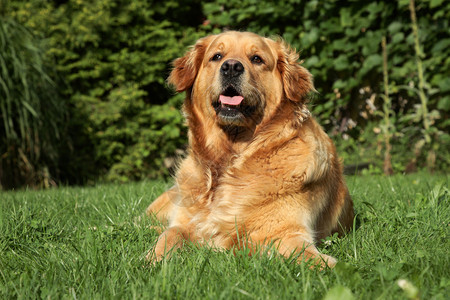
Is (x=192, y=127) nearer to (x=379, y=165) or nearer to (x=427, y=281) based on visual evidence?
(x=427, y=281)

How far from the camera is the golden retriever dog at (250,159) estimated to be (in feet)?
7.89

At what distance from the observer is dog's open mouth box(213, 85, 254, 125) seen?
2.75 m

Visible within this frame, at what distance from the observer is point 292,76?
2.90 metres

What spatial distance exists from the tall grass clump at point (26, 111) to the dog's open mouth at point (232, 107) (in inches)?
136

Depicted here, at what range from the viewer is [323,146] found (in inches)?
105

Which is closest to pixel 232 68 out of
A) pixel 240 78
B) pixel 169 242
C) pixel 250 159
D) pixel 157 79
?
pixel 240 78

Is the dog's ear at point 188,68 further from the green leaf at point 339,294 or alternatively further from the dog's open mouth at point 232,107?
the green leaf at point 339,294

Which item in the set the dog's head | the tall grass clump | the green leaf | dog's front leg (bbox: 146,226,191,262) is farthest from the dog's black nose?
the tall grass clump

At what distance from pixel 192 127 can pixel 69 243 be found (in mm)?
1040

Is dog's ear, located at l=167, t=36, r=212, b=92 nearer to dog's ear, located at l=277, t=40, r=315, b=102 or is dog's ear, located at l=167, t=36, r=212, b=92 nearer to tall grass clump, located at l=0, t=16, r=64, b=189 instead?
dog's ear, located at l=277, t=40, r=315, b=102

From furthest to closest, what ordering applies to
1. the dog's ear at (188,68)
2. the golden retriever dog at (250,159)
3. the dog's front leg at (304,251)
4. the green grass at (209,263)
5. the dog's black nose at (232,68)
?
the dog's ear at (188,68)
the dog's black nose at (232,68)
the golden retriever dog at (250,159)
the dog's front leg at (304,251)
the green grass at (209,263)

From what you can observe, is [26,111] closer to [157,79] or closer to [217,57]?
[157,79]

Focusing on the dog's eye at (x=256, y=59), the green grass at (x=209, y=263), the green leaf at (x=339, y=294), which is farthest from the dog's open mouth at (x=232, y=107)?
the green leaf at (x=339, y=294)

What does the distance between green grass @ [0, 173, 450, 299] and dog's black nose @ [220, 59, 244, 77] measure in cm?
104
